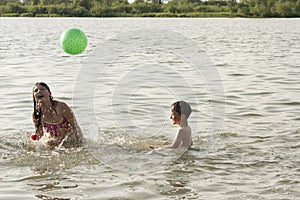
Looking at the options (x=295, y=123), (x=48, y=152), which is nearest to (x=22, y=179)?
(x=48, y=152)

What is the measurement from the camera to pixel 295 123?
10.1 m

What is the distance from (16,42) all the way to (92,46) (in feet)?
13.3

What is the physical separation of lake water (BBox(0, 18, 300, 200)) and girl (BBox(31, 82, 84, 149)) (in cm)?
22

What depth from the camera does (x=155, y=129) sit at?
32.7 ft

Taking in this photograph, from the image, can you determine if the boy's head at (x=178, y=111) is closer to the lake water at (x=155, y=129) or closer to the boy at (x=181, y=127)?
the boy at (x=181, y=127)

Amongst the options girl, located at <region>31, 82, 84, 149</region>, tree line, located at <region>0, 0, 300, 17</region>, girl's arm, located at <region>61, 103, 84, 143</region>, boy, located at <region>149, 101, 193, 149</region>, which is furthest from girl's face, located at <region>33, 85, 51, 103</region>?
tree line, located at <region>0, 0, 300, 17</region>

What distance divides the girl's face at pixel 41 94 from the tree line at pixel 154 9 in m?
69.0

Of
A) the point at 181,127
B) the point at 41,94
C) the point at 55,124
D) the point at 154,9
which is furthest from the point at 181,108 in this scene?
the point at 154,9

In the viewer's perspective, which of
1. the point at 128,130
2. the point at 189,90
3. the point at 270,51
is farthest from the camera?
the point at 270,51

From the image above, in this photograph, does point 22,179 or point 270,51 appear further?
point 270,51

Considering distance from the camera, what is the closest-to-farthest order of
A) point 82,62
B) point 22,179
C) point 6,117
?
point 22,179, point 6,117, point 82,62

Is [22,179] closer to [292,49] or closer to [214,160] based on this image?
[214,160]

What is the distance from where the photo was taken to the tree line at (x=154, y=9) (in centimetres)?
7500

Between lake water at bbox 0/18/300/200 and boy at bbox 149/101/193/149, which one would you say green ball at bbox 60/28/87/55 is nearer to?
lake water at bbox 0/18/300/200
